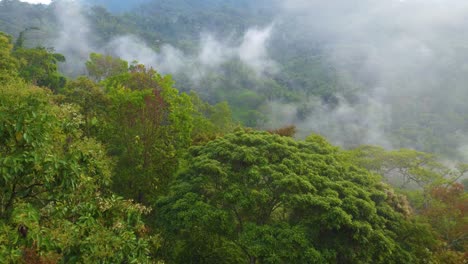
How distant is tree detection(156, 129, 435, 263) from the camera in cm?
1412

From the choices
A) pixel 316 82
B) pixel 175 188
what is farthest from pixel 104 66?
pixel 316 82

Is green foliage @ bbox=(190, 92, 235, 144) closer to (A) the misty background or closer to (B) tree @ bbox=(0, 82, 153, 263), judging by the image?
(B) tree @ bbox=(0, 82, 153, 263)

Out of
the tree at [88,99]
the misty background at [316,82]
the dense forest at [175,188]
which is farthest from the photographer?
the misty background at [316,82]

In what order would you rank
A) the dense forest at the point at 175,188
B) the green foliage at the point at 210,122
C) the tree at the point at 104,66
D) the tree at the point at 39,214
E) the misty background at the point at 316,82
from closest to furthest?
the tree at the point at 39,214 < the dense forest at the point at 175,188 < the green foliage at the point at 210,122 < the tree at the point at 104,66 < the misty background at the point at 316,82

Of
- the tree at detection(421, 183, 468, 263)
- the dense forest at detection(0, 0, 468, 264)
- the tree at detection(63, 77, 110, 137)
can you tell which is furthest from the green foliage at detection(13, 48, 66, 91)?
the tree at detection(421, 183, 468, 263)

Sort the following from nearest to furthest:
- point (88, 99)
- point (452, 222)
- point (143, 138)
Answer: point (143, 138) → point (452, 222) → point (88, 99)

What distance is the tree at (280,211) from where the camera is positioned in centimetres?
1412

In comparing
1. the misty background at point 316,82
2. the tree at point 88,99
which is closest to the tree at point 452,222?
the tree at point 88,99

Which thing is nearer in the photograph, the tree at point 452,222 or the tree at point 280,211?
the tree at point 280,211

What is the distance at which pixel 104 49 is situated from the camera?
5886 inches

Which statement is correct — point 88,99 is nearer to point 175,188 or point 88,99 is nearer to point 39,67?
point 175,188

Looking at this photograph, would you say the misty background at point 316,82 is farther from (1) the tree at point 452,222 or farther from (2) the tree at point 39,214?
(2) the tree at point 39,214

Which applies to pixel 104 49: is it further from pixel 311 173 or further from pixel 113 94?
pixel 311 173

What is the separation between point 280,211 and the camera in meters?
17.5
